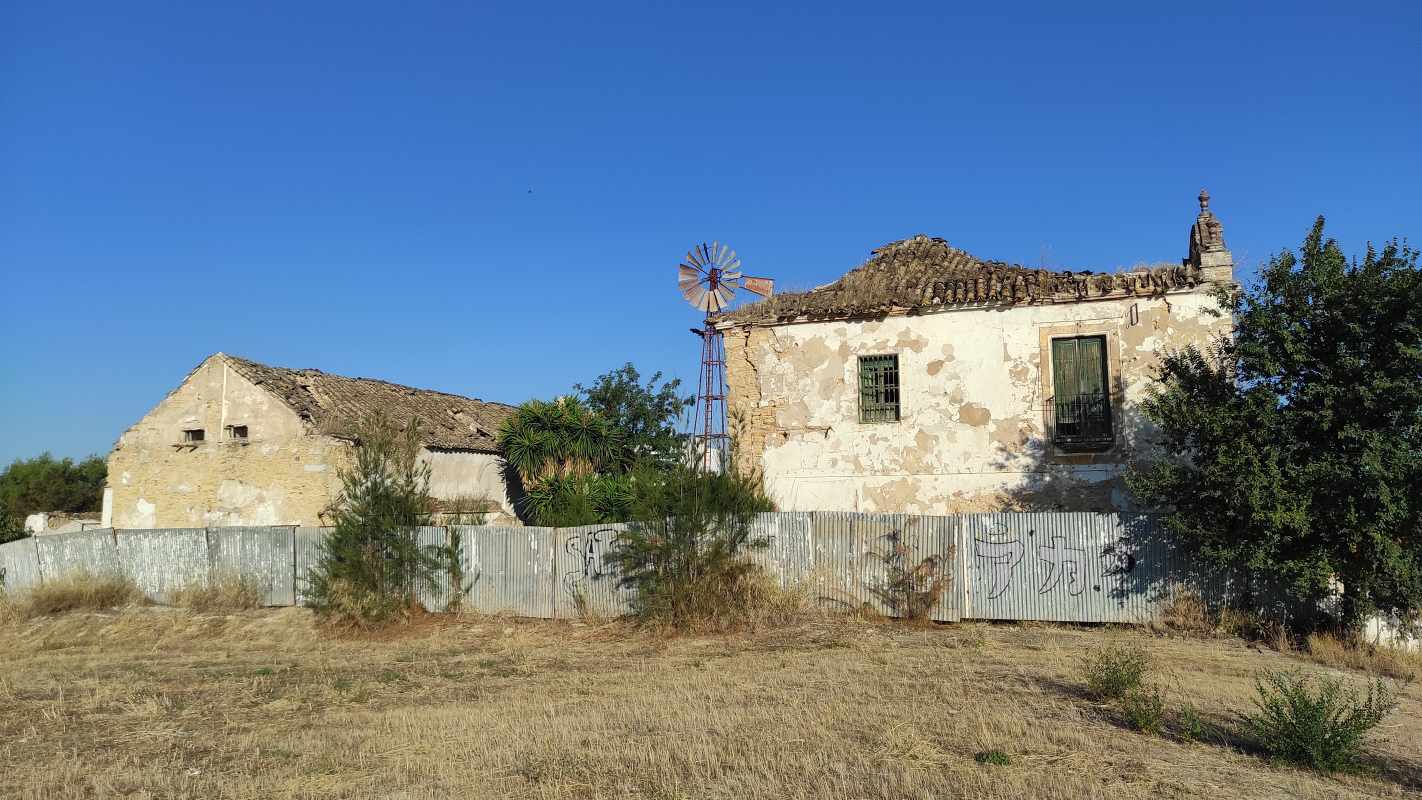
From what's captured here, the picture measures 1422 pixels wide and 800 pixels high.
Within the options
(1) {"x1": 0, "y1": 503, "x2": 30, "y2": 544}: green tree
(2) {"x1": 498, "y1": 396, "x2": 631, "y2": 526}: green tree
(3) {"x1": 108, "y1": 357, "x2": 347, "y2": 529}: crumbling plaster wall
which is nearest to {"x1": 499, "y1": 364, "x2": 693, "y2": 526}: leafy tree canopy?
(2) {"x1": 498, "y1": 396, "x2": 631, "y2": 526}: green tree

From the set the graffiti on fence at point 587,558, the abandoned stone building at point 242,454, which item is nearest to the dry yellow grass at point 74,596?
the abandoned stone building at point 242,454

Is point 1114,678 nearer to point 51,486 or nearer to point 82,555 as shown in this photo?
point 82,555

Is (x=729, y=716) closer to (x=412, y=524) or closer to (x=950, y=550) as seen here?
(x=950, y=550)

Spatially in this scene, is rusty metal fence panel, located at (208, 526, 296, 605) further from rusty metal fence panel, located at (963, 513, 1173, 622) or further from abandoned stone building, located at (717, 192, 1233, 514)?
rusty metal fence panel, located at (963, 513, 1173, 622)

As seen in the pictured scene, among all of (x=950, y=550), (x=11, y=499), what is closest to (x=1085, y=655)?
(x=950, y=550)

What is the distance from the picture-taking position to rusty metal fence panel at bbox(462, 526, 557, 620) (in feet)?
55.2

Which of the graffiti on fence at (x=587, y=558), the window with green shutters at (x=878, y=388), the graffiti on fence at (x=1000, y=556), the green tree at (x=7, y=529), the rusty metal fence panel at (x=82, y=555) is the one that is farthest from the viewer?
the green tree at (x=7, y=529)

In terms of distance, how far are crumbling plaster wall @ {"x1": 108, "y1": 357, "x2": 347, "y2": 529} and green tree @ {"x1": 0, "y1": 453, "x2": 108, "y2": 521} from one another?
21.4 metres

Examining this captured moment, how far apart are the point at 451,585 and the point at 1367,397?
14.4 metres

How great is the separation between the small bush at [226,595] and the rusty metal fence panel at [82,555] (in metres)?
2.42

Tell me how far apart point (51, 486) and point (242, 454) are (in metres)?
26.5

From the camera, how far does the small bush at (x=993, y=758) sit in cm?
700

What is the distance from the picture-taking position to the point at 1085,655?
11.8 metres

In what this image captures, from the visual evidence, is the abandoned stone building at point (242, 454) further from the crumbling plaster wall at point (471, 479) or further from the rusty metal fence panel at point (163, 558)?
the rusty metal fence panel at point (163, 558)
